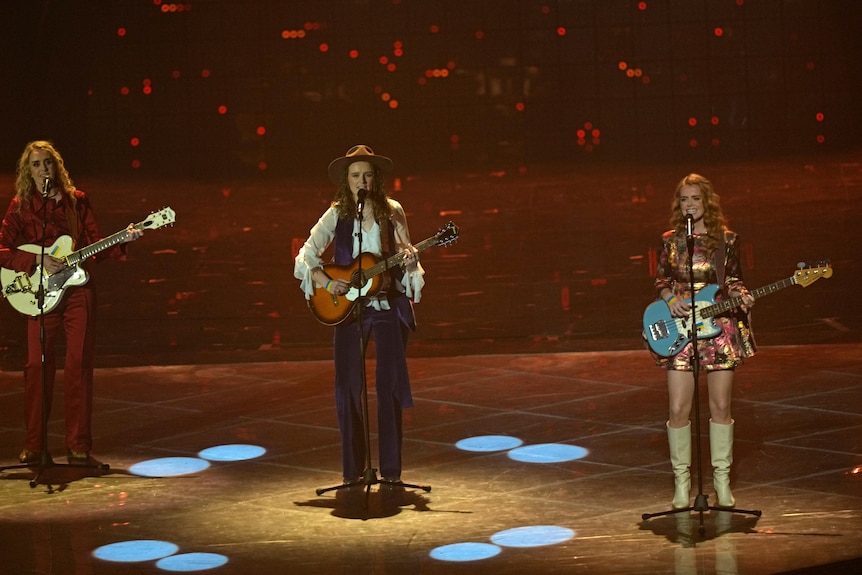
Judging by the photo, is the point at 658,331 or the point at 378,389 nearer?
the point at 658,331

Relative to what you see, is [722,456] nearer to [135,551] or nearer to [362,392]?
[362,392]

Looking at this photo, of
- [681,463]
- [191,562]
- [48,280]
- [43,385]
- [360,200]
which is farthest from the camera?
[48,280]

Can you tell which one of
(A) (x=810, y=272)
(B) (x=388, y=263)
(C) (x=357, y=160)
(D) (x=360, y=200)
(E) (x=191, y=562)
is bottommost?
(E) (x=191, y=562)

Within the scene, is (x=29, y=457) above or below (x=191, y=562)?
above

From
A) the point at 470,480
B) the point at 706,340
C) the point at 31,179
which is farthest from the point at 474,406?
the point at 31,179

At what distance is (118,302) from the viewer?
1158cm

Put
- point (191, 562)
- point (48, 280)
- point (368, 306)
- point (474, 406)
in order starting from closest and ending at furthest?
1. point (191, 562)
2. point (368, 306)
3. point (48, 280)
4. point (474, 406)

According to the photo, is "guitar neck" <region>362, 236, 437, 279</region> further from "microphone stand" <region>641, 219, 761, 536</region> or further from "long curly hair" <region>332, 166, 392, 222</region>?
"microphone stand" <region>641, 219, 761, 536</region>

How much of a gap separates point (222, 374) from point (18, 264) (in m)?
2.53

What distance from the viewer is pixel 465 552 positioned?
5.55m

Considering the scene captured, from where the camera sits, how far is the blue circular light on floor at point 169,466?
7.05 metres

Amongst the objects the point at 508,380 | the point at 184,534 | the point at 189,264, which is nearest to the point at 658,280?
the point at 184,534

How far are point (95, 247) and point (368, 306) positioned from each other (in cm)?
151

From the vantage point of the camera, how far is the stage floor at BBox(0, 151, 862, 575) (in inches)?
223
